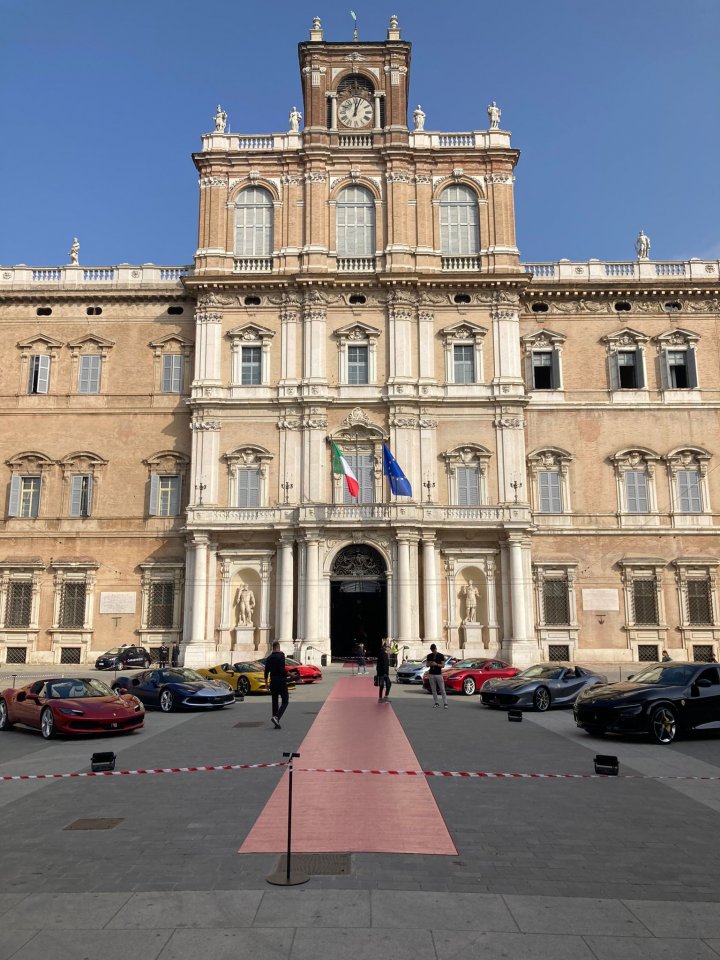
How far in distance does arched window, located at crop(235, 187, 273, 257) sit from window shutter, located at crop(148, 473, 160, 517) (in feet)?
41.1

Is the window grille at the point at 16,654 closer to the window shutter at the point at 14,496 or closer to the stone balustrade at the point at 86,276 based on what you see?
the window shutter at the point at 14,496

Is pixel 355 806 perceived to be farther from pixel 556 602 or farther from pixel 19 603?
pixel 19 603

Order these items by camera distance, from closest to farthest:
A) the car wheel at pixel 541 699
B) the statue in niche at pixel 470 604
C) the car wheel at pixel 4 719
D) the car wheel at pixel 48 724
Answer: the car wheel at pixel 48 724
the car wheel at pixel 4 719
the car wheel at pixel 541 699
the statue in niche at pixel 470 604

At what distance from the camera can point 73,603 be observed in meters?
38.9

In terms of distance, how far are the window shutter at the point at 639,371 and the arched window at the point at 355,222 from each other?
14.9 meters

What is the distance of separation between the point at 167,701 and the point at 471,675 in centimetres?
1039

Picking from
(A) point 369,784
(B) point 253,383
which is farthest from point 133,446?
(A) point 369,784

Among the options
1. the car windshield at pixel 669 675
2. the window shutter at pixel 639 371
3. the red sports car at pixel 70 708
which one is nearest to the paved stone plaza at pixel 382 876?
the red sports car at pixel 70 708

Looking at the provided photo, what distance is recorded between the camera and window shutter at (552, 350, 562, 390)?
40906 mm

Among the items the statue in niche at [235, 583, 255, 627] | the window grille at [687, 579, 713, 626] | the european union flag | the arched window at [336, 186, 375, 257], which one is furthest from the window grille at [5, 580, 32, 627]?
the window grille at [687, 579, 713, 626]

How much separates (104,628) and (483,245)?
90.0ft

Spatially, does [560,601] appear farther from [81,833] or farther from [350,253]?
[81,833]

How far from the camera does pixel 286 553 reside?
37.0 meters

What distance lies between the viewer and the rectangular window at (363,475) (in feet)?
125
